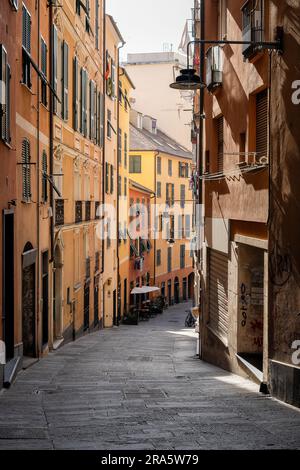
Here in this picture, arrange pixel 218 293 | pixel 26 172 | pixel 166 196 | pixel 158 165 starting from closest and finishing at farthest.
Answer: pixel 26 172 < pixel 218 293 < pixel 158 165 < pixel 166 196

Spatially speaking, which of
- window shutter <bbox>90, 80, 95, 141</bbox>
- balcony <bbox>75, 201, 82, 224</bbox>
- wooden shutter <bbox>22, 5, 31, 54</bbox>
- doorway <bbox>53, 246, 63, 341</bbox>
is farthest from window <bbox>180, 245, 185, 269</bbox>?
wooden shutter <bbox>22, 5, 31, 54</bbox>

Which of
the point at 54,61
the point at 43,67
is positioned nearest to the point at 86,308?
the point at 54,61

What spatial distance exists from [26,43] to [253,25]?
19.6ft

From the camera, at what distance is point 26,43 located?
16.3 m

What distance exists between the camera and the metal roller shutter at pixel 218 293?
1672 centimetres

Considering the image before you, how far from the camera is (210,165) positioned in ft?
61.0

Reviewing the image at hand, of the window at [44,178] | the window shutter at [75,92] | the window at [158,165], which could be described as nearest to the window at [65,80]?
the window shutter at [75,92]

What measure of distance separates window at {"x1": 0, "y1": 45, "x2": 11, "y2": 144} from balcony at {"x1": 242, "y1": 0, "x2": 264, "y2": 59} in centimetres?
423

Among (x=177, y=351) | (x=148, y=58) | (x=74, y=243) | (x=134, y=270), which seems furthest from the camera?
(x=148, y=58)

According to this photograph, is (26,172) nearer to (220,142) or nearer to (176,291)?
(220,142)

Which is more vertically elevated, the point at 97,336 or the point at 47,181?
the point at 47,181
